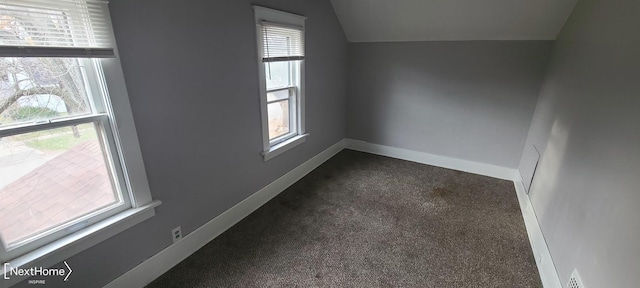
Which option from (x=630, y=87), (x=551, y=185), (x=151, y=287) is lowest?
(x=151, y=287)

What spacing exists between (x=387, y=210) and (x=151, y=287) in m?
2.04

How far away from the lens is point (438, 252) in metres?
2.15

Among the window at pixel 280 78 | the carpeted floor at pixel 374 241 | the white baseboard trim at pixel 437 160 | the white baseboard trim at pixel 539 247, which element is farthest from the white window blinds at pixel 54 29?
the white baseboard trim at pixel 437 160

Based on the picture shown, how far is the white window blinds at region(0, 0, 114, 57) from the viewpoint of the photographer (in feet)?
3.72

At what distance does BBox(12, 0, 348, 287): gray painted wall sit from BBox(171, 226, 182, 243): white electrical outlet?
38 mm

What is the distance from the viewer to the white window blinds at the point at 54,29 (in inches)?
44.6

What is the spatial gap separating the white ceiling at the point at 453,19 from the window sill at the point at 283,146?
163 cm

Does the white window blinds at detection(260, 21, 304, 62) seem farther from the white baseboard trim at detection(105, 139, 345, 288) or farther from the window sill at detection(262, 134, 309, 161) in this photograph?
the white baseboard trim at detection(105, 139, 345, 288)

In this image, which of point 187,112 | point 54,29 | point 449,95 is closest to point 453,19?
point 449,95

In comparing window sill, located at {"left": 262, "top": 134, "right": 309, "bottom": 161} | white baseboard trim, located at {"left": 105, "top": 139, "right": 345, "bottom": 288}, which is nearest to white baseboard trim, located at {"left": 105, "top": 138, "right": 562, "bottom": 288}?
white baseboard trim, located at {"left": 105, "top": 139, "right": 345, "bottom": 288}

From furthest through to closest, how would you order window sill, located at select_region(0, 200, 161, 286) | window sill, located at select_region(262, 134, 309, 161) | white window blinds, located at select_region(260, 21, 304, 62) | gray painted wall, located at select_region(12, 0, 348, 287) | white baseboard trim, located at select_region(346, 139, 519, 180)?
1. white baseboard trim, located at select_region(346, 139, 519, 180)
2. window sill, located at select_region(262, 134, 309, 161)
3. white window blinds, located at select_region(260, 21, 304, 62)
4. gray painted wall, located at select_region(12, 0, 348, 287)
5. window sill, located at select_region(0, 200, 161, 286)

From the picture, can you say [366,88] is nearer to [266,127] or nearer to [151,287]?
[266,127]

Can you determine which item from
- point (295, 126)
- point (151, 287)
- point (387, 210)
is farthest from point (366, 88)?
point (151, 287)

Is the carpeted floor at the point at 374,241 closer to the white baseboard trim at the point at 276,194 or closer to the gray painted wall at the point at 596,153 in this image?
the white baseboard trim at the point at 276,194
